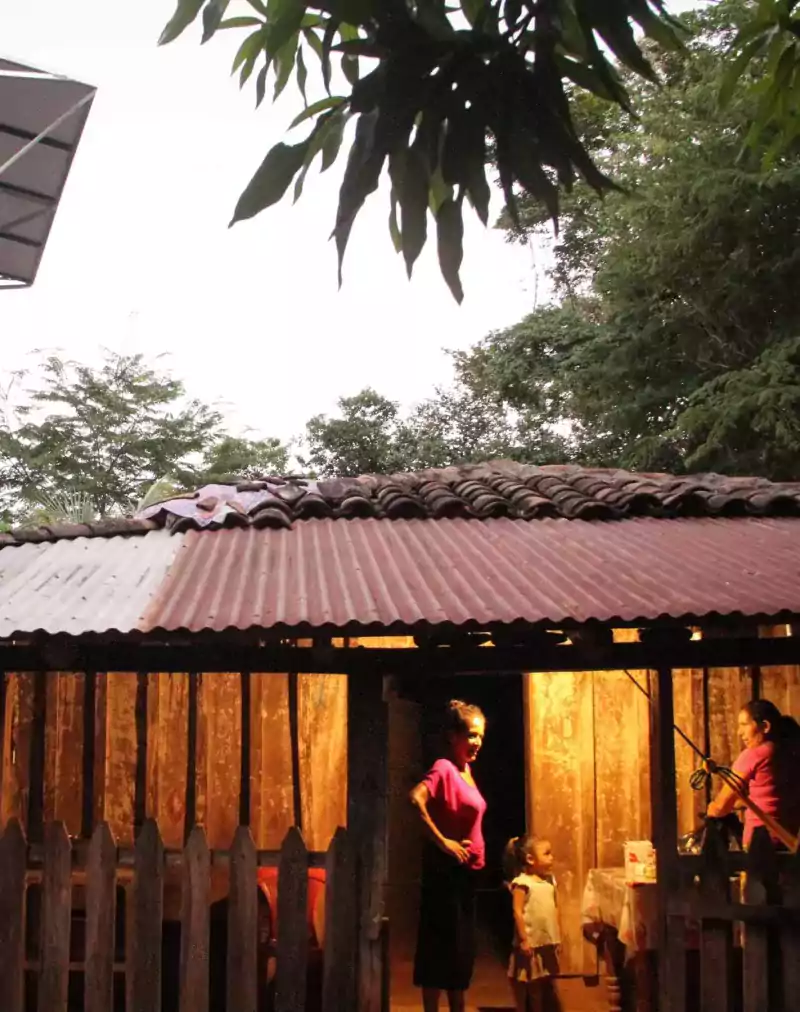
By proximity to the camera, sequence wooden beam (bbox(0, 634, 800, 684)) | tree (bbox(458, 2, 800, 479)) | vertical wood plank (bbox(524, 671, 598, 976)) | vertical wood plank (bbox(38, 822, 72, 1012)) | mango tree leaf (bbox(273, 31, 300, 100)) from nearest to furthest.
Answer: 1. mango tree leaf (bbox(273, 31, 300, 100))
2. vertical wood plank (bbox(38, 822, 72, 1012))
3. wooden beam (bbox(0, 634, 800, 684))
4. vertical wood plank (bbox(524, 671, 598, 976))
5. tree (bbox(458, 2, 800, 479))

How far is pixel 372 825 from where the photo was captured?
5.05 m

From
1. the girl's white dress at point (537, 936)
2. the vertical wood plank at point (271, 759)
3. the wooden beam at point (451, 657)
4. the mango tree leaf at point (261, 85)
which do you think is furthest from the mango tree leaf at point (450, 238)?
the vertical wood plank at point (271, 759)

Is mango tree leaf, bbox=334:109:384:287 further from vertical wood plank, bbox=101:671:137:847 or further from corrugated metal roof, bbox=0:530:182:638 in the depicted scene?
vertical wood plank, bbox=101:671:137:847

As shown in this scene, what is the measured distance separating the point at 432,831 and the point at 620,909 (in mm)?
1872

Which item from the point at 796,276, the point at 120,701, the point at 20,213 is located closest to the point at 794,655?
the point at 120,701

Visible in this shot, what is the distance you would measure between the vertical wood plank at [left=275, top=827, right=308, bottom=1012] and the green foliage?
3.22 meters

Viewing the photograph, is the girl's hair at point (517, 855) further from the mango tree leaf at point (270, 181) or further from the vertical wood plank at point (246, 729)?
the mango tree leaf at point (270, 181)

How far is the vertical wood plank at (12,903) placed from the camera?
514 cm

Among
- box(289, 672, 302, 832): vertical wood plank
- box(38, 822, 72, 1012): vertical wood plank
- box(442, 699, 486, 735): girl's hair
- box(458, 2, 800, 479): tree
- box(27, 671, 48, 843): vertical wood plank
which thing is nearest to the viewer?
box(38, 822, 72, 1012): vertical wood plank

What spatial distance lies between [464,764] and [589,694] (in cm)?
231

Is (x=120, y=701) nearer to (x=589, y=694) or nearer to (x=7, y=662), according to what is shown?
(x=7, y=662)

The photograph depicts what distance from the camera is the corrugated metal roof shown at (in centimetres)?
484

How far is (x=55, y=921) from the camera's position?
507cm

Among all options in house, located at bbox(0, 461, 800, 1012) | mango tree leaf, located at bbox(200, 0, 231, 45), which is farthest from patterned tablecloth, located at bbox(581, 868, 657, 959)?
mango tree leaf, located at bbox(200, 0, 231, 45)
